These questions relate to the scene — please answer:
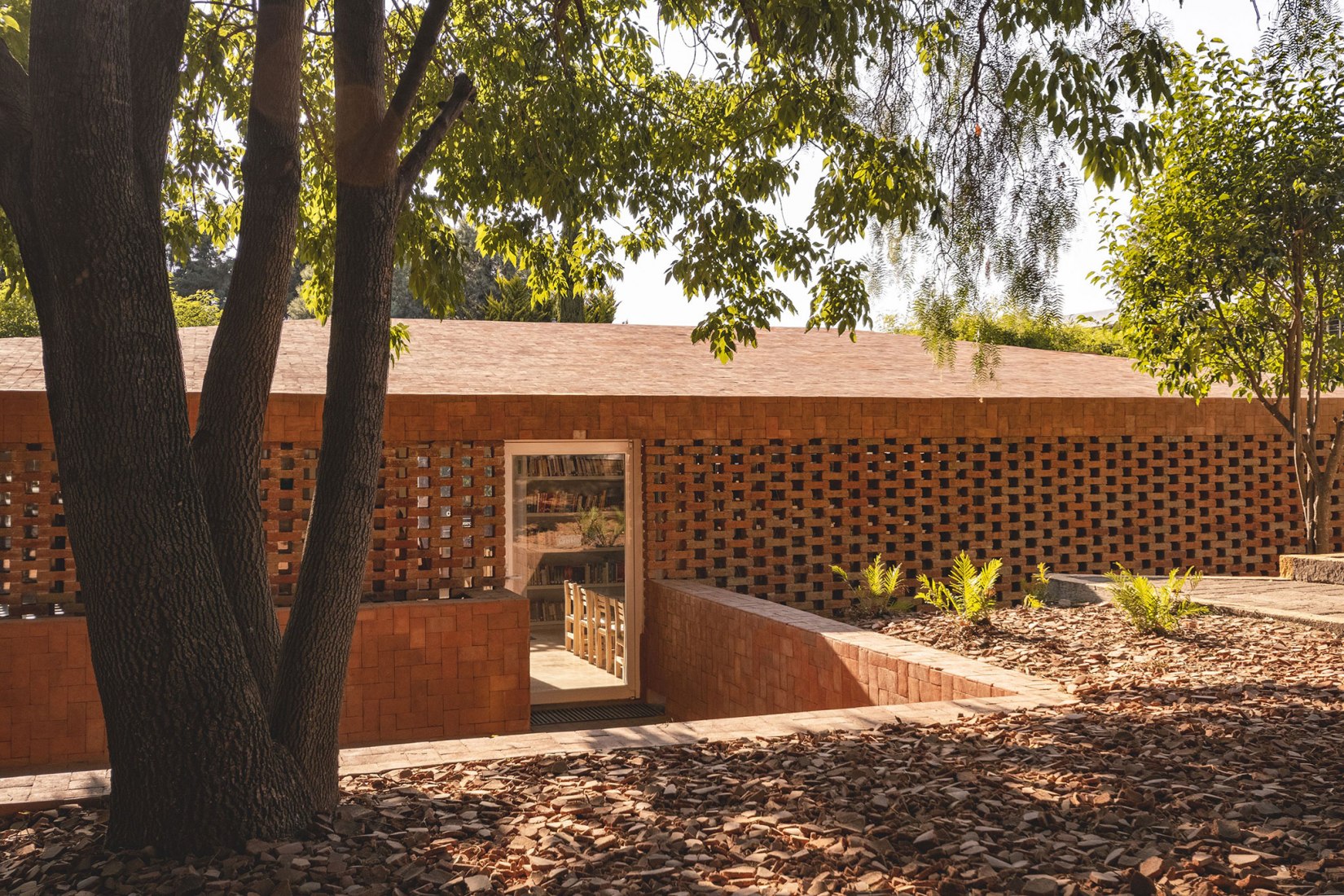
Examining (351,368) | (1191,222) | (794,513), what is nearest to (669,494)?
(794,513)

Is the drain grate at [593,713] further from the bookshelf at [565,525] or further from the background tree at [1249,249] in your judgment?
the background tree at [1249,249]

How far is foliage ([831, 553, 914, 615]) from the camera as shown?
29.0 ft

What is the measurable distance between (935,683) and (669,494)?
399 cm

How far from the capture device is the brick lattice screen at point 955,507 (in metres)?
9.31

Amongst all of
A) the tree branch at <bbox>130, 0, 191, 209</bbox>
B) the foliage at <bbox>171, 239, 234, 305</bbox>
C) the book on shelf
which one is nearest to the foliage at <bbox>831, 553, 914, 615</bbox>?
the book on shelf

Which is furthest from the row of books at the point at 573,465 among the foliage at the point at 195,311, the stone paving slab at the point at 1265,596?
the foliage at the point at 195,311

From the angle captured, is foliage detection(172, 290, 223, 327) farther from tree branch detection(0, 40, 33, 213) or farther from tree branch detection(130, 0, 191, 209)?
tree branch detection(0, 40, 33, 213)

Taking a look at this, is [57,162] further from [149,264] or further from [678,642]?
[678,642]

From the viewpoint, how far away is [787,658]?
22.5ft

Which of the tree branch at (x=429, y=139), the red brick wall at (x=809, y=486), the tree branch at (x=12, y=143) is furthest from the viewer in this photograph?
the red brick wall at (x=809, y=486)

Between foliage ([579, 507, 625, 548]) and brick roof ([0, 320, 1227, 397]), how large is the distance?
1.05m

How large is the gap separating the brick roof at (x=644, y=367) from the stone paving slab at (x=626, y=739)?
419 cm

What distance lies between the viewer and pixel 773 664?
23.1 ft

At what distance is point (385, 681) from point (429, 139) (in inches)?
185
